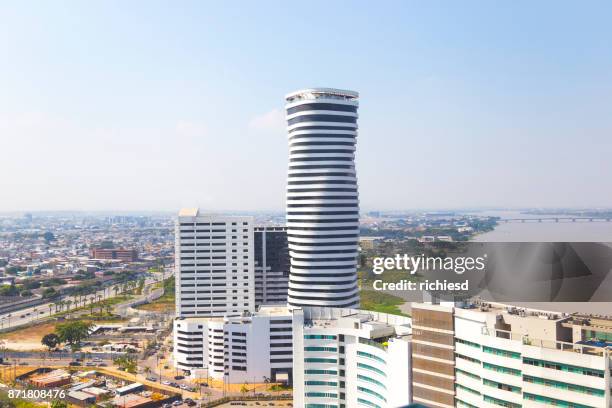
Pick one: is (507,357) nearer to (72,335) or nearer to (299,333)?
(299,333)

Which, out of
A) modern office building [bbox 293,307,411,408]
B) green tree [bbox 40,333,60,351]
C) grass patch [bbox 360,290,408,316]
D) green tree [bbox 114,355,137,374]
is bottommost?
green tree [bbox 114,355,137,374]

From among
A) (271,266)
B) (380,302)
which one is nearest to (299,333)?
(271,266)

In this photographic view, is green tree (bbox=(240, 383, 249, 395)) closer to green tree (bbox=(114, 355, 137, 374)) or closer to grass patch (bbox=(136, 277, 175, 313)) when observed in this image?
green tree (bbox=(114, 355, 137, 374))

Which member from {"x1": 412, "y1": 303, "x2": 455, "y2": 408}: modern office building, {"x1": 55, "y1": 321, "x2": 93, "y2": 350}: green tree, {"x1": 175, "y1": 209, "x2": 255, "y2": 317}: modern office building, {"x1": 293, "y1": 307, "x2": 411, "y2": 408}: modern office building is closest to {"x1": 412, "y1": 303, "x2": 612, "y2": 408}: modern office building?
{"x1": 412, "y1": 303, "x2": 455, "y2": 408}: modern office building

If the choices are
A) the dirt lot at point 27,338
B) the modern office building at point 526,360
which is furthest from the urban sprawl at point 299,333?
the dirt lot at point 27,338

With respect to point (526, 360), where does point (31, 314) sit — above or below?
below

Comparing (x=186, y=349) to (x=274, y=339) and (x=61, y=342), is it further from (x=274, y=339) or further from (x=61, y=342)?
(x=61, y=342)
